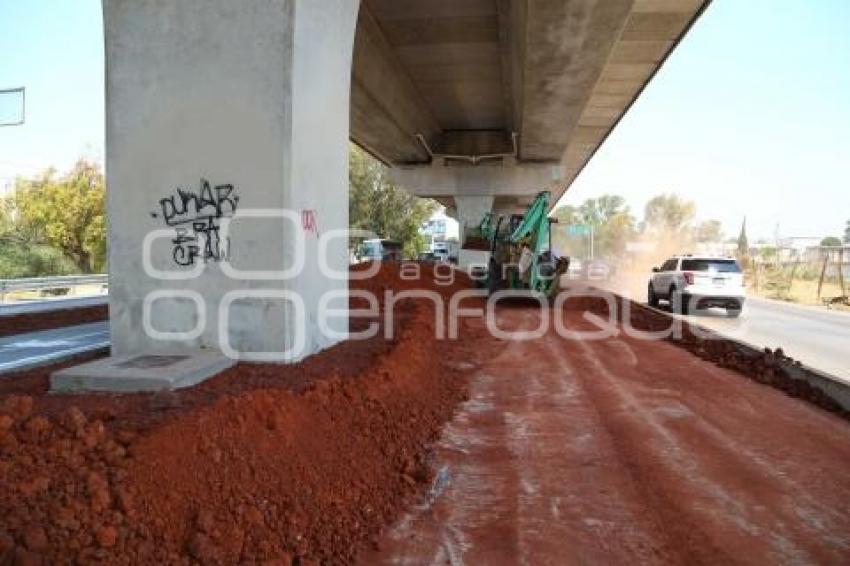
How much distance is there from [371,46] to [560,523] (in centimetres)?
1538

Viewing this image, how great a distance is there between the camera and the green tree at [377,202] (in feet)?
189

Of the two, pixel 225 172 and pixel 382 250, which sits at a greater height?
pixel 225 172

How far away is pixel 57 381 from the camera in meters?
5.90

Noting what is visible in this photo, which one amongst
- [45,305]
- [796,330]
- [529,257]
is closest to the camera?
[45,305]

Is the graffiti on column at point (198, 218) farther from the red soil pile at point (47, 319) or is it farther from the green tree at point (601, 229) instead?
the green tree at point (601, 229)

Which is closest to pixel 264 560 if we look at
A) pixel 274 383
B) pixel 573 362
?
pixel 274 383

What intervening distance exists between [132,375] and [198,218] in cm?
207

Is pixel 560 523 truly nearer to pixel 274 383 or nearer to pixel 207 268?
pixel 274 383

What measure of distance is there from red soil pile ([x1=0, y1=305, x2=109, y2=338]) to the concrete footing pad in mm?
5903

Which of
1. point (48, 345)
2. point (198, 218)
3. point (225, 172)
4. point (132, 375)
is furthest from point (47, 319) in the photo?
point (132, 375)

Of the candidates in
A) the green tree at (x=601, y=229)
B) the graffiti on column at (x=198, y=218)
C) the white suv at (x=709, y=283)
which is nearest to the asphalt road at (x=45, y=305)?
the graffiti on column at (x=198, y=218)

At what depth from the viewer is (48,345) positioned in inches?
372

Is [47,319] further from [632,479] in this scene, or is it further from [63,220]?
[63,220]

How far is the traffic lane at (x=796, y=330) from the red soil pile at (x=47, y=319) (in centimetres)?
1381
